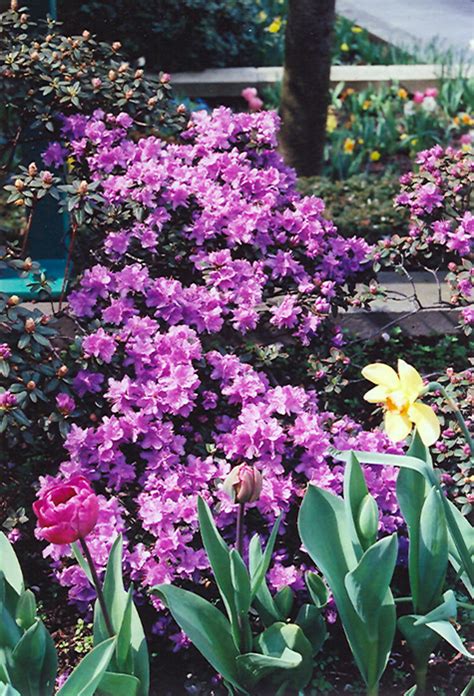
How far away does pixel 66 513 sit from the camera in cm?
165

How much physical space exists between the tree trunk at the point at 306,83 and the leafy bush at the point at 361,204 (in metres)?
0.15

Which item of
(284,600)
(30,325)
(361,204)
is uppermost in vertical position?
(30,325)

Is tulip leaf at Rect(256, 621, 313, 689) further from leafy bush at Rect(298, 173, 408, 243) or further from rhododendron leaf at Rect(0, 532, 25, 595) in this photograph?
leafy bush at Rect(298, 173, 408, 243)

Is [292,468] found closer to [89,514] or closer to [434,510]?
[434,510]

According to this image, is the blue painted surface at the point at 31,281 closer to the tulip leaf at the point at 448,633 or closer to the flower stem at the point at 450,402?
the flower stem at the point at 450,402

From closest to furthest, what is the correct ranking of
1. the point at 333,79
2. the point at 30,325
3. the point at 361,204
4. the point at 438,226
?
the point at 30,325, the point at 438,226, the point at 361,204, the point at 333,79

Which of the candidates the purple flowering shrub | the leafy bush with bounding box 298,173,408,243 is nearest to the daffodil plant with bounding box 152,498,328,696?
the purple flowering shrub

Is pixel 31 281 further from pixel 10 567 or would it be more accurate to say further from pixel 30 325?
pixel 10 567

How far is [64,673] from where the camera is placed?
241 centimetres

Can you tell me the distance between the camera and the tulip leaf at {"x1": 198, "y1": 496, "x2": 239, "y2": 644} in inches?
74.7

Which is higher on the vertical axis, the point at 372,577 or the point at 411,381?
the point at 411,381

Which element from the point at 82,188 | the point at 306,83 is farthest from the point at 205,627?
the point at 306,83

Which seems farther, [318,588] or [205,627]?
[318,588]

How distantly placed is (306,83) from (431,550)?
11.1 ft
